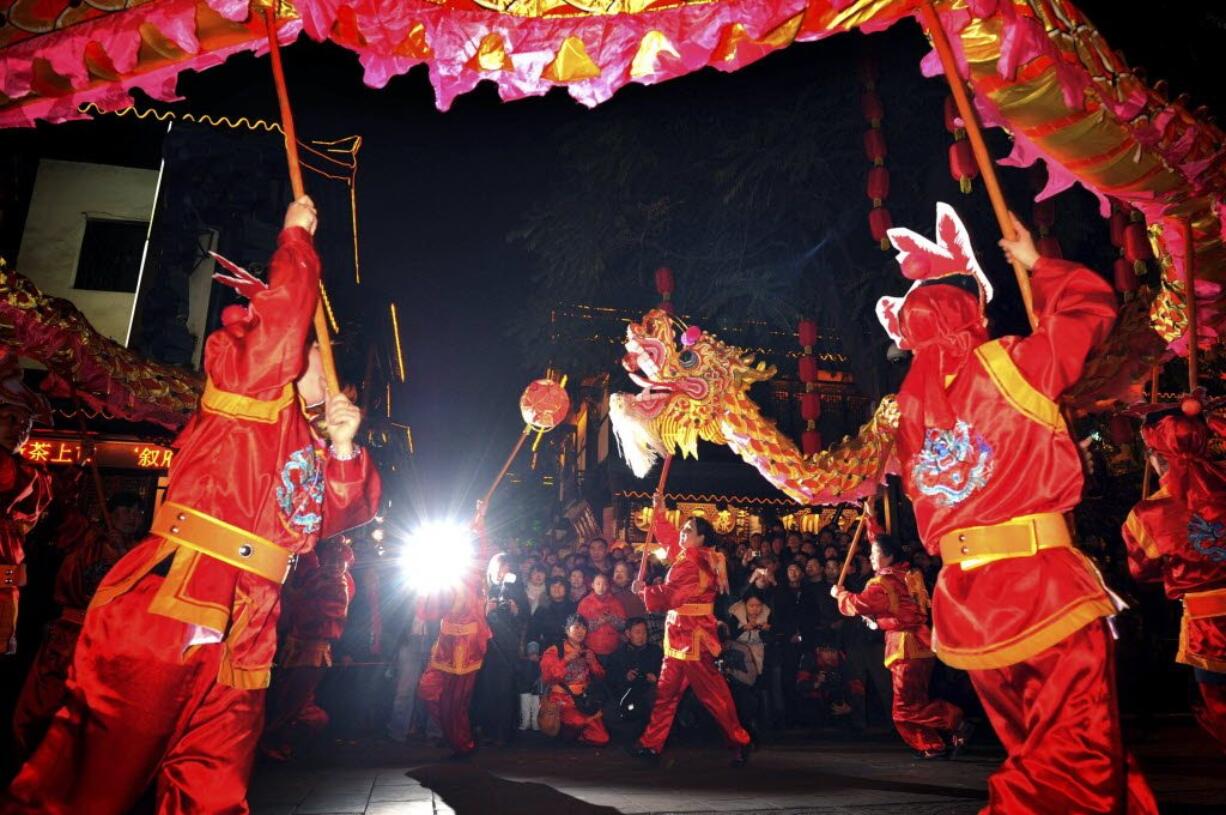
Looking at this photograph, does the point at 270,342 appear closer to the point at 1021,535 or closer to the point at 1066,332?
the point at 1021,535

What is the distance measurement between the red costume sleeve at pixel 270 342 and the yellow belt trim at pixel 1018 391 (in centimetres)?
254

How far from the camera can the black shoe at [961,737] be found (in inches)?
245

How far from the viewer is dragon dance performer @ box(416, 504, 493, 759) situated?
6.51m

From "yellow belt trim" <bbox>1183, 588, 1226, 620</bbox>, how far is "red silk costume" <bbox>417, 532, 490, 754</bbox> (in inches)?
218

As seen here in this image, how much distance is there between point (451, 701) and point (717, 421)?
3.82 metres

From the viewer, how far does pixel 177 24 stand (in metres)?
2.78

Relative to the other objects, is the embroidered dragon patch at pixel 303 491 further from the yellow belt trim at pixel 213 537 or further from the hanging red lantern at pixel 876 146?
the hanging red lantern at pixel 876 146

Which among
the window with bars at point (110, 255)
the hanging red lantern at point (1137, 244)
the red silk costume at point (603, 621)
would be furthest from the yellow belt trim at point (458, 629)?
the window with bars at point (110, 255)

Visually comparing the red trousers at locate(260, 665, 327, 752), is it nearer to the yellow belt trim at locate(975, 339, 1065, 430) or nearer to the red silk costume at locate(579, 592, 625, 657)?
the red silk costume at locate(579, 592, 625, 657)

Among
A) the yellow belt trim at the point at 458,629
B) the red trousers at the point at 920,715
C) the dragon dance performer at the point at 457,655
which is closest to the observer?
the red trousers at the point at 920,715

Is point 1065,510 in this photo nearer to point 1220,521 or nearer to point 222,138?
point 1220,521

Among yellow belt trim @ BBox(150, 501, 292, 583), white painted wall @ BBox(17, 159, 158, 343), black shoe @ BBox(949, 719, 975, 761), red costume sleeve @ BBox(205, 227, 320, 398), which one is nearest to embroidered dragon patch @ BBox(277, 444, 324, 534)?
yellow belt trim @ BBox(150, 501, 292, 583)

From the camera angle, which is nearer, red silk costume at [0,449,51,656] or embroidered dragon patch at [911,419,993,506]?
embroidered dragon patch at [911,419,993,506]

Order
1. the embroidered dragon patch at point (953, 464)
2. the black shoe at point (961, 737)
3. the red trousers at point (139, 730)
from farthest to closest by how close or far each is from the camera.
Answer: the black shoe at point (961, 737) < the embroidered dragon patch at point (953, 464) < the red trousers at point (139, 730)
